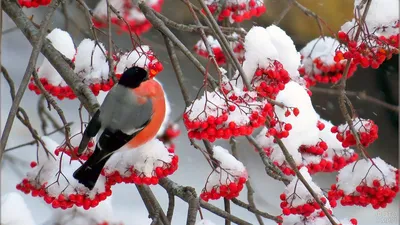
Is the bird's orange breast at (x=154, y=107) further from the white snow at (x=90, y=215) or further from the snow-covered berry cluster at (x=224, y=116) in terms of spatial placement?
the white snow at (x=90, y=215)

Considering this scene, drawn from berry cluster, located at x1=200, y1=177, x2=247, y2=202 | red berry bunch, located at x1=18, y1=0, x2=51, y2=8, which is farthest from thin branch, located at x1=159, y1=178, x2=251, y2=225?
red berry bunch, located at x1=18, y1=0, x2=51, y2=8

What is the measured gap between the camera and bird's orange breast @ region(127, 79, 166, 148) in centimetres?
125

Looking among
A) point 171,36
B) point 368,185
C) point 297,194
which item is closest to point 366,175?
point 368,185

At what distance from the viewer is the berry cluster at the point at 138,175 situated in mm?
1241

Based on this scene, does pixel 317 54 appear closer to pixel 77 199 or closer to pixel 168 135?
pixel 168 135

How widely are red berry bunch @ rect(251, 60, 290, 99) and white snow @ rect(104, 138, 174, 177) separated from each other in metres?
0.24

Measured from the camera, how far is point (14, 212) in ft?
5.21

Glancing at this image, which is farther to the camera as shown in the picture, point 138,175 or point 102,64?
point 102,64

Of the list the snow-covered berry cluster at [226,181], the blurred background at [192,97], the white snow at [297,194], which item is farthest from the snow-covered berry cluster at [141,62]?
the blurred background at [192,97]

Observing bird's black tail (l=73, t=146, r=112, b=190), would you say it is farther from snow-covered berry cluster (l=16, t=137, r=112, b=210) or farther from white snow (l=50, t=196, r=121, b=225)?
white snow (l=50, t=196, r=121, b=225)

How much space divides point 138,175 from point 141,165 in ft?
0.07

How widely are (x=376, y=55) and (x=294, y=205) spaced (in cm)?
40

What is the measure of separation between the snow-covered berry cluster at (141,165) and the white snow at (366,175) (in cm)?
48

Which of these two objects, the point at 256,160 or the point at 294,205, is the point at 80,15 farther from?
the point at 294,205
